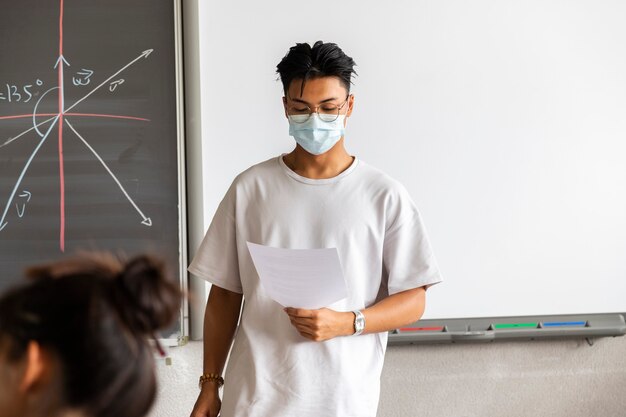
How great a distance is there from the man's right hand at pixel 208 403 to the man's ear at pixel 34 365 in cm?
74

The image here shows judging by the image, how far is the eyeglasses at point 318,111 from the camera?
167 cm

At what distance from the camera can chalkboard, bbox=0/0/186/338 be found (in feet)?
7.78

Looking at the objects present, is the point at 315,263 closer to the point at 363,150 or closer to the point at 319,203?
the point at 319,203

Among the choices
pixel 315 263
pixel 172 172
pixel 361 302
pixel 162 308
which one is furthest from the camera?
pixel 172 172

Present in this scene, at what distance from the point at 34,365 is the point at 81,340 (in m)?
0.06

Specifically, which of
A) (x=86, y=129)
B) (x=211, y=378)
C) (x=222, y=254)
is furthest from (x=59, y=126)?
(x=211, y=378)

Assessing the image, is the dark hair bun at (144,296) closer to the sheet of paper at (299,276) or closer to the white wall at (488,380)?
the sheet of paper at (299,276)

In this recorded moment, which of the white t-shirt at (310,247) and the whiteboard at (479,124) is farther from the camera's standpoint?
the whiteboard at (479,124)

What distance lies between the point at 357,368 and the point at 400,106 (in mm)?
1002

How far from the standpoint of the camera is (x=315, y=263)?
1521mm

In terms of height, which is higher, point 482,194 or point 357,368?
point 482,194

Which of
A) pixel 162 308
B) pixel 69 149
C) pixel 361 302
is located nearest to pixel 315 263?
pixel 361 302

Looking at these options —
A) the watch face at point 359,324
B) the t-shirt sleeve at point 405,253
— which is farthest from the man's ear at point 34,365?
the t-shirt sleeve at point 405,253

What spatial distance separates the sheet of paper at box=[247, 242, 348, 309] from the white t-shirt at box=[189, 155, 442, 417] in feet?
0.19
